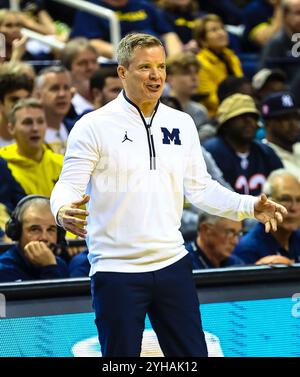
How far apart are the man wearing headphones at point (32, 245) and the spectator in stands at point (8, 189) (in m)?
0.71

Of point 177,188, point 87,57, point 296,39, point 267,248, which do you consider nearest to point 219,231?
point 267,248

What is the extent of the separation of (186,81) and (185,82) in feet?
0.05

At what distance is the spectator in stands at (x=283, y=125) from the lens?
336 inches

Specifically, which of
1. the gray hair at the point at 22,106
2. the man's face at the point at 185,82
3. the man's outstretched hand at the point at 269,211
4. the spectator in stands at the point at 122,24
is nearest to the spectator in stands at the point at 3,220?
the gray hair at the point at 22,106

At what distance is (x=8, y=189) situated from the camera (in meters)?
6.72

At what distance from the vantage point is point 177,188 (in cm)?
426

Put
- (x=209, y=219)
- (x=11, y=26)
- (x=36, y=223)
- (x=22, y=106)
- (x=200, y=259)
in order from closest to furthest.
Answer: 1. (x=36, y=223)
2. (x=200, y=259)
3. (x=209, y=219)
4. (x=22, y=106)
5. (x=11, y=26)

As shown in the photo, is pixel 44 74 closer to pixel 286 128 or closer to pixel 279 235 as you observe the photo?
pixel 286 128

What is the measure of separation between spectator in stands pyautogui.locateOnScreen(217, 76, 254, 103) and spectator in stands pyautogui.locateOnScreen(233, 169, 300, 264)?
222cm

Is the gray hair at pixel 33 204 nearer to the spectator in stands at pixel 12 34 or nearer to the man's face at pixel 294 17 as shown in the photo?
the spectator in stands at pixel 12 34

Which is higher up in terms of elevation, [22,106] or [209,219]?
[22,106]

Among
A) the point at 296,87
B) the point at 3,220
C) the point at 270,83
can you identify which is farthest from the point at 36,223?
the point at 296,87

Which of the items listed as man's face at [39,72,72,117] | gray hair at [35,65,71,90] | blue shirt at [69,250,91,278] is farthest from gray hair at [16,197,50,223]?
gray hair at [35,65,71,90]

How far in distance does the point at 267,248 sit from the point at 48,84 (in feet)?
8.04
